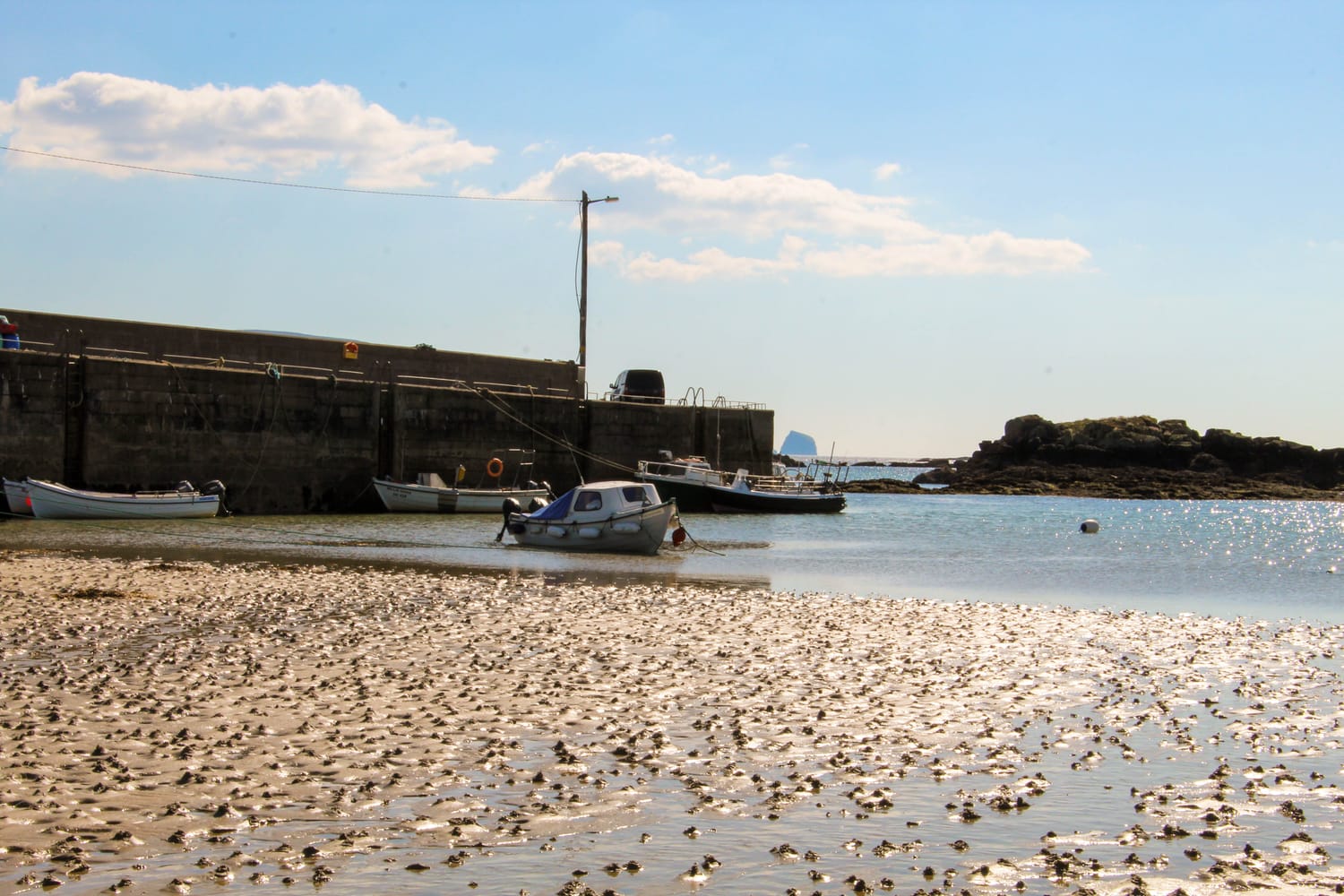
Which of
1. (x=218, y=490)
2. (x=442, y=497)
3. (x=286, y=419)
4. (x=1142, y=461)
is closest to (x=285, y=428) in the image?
(x=286, y=419)

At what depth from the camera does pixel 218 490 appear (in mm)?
40344

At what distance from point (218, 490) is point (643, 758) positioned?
113 feet

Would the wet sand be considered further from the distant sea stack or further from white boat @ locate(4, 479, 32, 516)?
the distant sea stack

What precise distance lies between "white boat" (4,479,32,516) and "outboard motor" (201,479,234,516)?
5.25m

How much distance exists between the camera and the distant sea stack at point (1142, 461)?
361ft

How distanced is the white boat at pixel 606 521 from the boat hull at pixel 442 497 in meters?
13.6

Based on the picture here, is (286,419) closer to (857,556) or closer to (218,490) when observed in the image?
(218,490)

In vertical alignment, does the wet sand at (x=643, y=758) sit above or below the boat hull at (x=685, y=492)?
below

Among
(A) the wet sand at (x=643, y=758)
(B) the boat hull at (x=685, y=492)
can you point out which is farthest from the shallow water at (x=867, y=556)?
(A) the wet sand at (x=643, y=758)

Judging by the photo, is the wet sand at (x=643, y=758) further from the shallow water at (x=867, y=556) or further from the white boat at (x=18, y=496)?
the white boat at (x=18, y=496)

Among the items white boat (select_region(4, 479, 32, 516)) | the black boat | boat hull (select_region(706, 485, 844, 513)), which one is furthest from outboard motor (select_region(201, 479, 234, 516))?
boat hull (select_region(706, 485, 844, 513))

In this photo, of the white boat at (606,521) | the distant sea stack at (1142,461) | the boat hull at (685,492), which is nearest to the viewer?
the white boat at (606,521)

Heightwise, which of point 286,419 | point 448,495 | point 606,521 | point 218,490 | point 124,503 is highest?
point 286,419

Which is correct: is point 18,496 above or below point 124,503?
above
